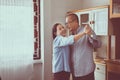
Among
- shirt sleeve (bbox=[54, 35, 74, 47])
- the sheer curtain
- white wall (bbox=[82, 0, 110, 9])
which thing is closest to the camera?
shirt sleeve (bbox=[54, 35, 74, 47])

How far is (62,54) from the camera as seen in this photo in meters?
2.52

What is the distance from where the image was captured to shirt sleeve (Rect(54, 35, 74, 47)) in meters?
2.38

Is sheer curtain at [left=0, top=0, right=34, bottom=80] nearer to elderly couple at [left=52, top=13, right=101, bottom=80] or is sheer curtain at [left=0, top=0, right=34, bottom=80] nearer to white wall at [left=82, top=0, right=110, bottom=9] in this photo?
white wall at [left=82, top=0, right=110, bottom=9]

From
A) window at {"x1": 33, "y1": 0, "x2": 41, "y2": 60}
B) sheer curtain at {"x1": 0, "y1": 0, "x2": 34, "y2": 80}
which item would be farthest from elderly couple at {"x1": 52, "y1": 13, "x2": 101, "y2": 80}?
window at {"x1": 33, "y1": 0, "x2": 41, "y2": 60}

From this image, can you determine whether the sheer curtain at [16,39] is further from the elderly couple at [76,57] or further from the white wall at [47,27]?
the elderly couple at [76,57]

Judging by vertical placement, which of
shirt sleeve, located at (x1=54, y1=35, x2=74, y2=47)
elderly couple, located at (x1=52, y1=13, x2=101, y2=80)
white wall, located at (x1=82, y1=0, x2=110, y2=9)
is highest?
white wall, located at (x1=82, y1=0, x2=110, y2=9)

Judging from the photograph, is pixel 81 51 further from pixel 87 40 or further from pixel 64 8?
pixel 64 8

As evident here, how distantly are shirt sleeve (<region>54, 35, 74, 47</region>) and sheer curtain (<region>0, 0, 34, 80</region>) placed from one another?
1282 millimetres

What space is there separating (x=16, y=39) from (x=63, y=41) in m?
1.40

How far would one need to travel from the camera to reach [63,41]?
241 centimetres

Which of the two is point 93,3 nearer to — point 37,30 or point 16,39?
point 37,30

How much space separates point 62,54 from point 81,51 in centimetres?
23

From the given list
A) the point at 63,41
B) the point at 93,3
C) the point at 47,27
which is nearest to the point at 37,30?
the point at 47,27

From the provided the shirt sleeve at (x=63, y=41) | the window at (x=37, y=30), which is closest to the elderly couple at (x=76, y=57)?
the shirt sleeve at (x=63, y=41)
